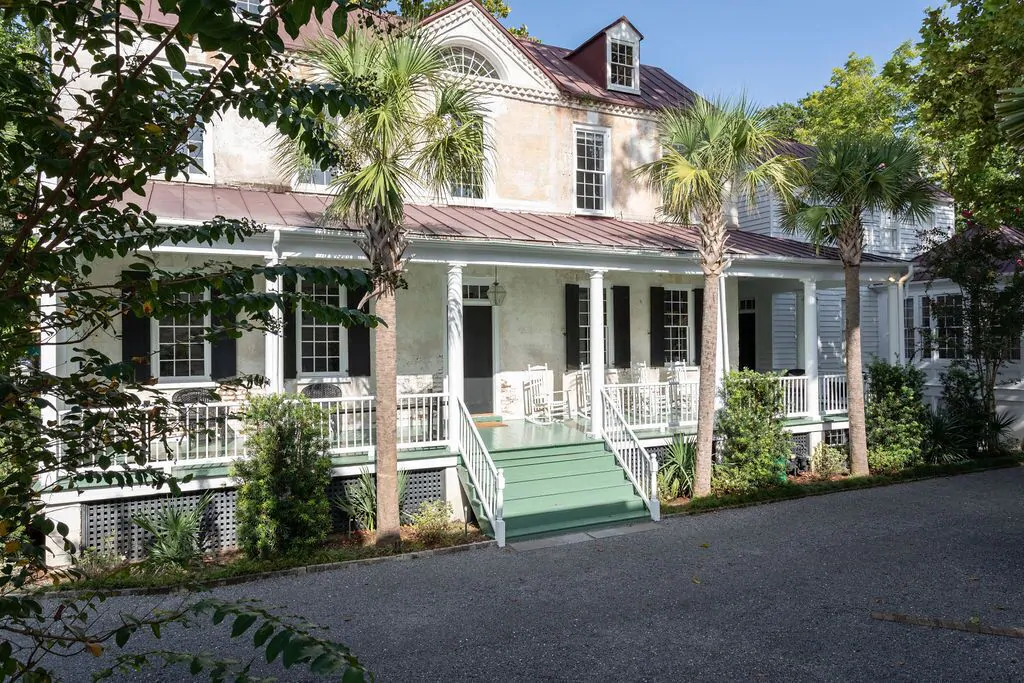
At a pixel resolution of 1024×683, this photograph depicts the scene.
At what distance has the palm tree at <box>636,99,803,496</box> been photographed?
10.4 meters

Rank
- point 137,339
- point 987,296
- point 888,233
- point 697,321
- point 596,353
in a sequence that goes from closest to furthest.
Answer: point 137,339 < point 596,353 < point 987,296 < point 697,321 < point 888,233

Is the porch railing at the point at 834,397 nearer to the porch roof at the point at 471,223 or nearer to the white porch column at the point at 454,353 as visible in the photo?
the porch roof at the point at 471,223

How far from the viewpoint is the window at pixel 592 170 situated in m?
14.7

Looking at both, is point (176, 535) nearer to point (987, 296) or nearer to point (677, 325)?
point (677, 325)

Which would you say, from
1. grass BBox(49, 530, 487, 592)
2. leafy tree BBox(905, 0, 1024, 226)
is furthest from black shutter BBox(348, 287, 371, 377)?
leafy tree BBox(905, 0, 1024, 226)

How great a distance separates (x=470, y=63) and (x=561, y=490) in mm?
8653

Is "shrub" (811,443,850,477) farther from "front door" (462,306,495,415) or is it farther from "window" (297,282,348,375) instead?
"window" (297,282,348,375)

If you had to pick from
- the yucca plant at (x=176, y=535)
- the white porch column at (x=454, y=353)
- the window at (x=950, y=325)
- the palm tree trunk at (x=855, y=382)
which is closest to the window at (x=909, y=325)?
the window at (x=950, y=325)

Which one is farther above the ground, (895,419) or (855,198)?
(855,198)

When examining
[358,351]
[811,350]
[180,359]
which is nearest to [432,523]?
[358,351]

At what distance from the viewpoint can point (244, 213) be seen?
10.4m

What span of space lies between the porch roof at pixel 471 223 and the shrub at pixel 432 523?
3934 millimetres

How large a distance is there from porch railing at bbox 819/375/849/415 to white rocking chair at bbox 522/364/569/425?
17.2 feet

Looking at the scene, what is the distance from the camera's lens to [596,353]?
1184 centimetres
